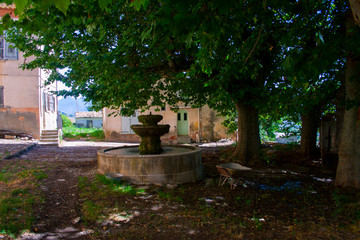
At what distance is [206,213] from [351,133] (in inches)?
166

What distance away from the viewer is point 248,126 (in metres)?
9.61

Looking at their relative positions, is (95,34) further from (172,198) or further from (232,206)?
(232,206)

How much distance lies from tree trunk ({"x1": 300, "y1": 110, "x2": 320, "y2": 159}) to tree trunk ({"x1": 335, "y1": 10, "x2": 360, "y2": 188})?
422 cm

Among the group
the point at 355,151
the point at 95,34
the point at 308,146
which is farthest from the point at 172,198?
the point at 308,146

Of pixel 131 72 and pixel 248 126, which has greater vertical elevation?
pixel 131 72

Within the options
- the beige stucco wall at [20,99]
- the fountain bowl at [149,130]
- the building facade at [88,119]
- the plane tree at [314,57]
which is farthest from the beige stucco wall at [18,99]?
the building facade at [88,119]

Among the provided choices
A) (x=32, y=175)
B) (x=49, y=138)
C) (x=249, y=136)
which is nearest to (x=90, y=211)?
(x=32, y=175)

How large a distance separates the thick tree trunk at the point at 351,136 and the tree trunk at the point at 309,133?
4217 millimetres

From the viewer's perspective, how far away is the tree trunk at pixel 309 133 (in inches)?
400

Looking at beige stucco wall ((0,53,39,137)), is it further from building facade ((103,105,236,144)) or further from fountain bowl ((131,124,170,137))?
fountain bowl ((131,124,170,137))

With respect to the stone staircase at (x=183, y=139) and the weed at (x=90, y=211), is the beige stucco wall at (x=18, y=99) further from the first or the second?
the weed at (x=90, y=211)

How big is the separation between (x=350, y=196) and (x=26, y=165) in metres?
9.87

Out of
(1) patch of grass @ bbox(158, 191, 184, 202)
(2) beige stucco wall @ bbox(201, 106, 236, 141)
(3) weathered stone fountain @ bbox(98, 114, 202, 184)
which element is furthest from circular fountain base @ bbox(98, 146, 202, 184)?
(2) beige stucco wall @ bbox(201, 106, 236, 141)

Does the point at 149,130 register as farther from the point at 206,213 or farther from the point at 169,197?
the point at 206,213
